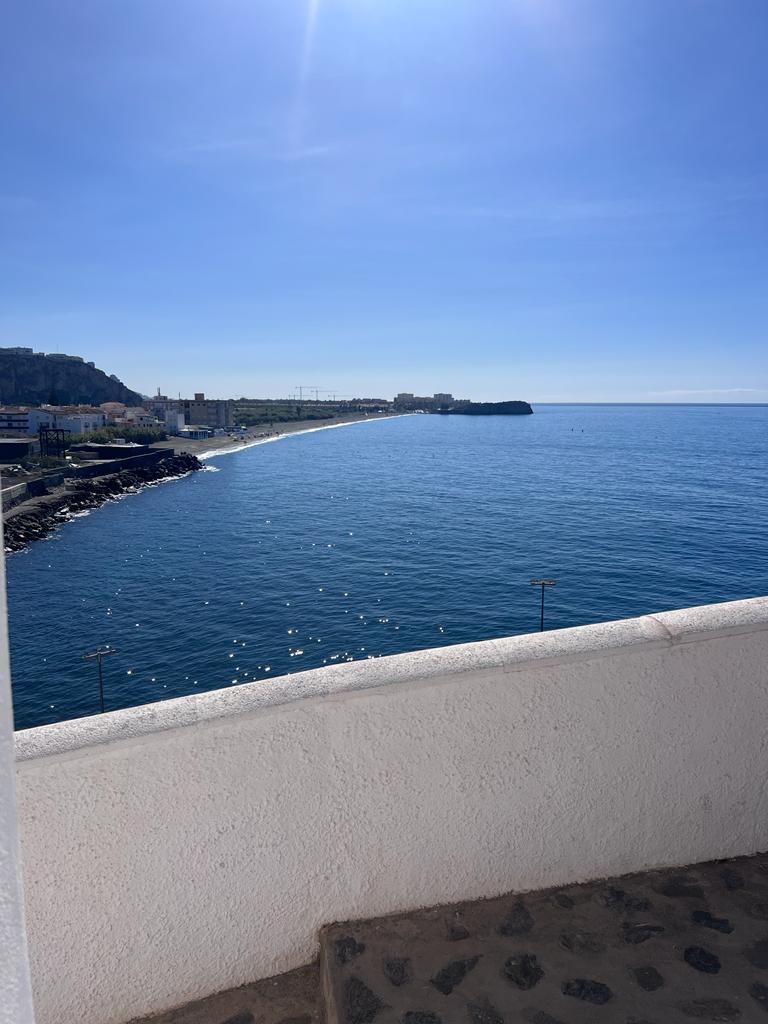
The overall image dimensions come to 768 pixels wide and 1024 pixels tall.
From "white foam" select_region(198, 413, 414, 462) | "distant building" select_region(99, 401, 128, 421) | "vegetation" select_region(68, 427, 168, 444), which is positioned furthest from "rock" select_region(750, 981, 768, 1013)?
"distant building" select_region(99, 401, 128, 421)

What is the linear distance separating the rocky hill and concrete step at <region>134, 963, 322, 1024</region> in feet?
334

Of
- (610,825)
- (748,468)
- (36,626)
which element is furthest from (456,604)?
(748,468)

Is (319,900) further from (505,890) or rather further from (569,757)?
(569,757)

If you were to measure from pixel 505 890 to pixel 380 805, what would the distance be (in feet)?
2.65

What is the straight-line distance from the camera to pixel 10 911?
1159 millimetres

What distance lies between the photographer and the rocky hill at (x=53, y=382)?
324 feet

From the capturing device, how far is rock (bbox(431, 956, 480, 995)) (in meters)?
2.55

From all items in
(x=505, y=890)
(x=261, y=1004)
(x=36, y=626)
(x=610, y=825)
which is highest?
(x=610, y=825)

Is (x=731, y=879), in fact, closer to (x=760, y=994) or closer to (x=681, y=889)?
(x=681, y=889)

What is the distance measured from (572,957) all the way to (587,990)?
157 mm

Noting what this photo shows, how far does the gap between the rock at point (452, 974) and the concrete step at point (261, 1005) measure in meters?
0.51

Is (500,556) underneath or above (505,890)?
underneath

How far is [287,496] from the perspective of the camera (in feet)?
172

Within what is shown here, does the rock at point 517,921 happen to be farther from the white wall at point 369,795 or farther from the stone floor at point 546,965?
the white wall at point 369,795
